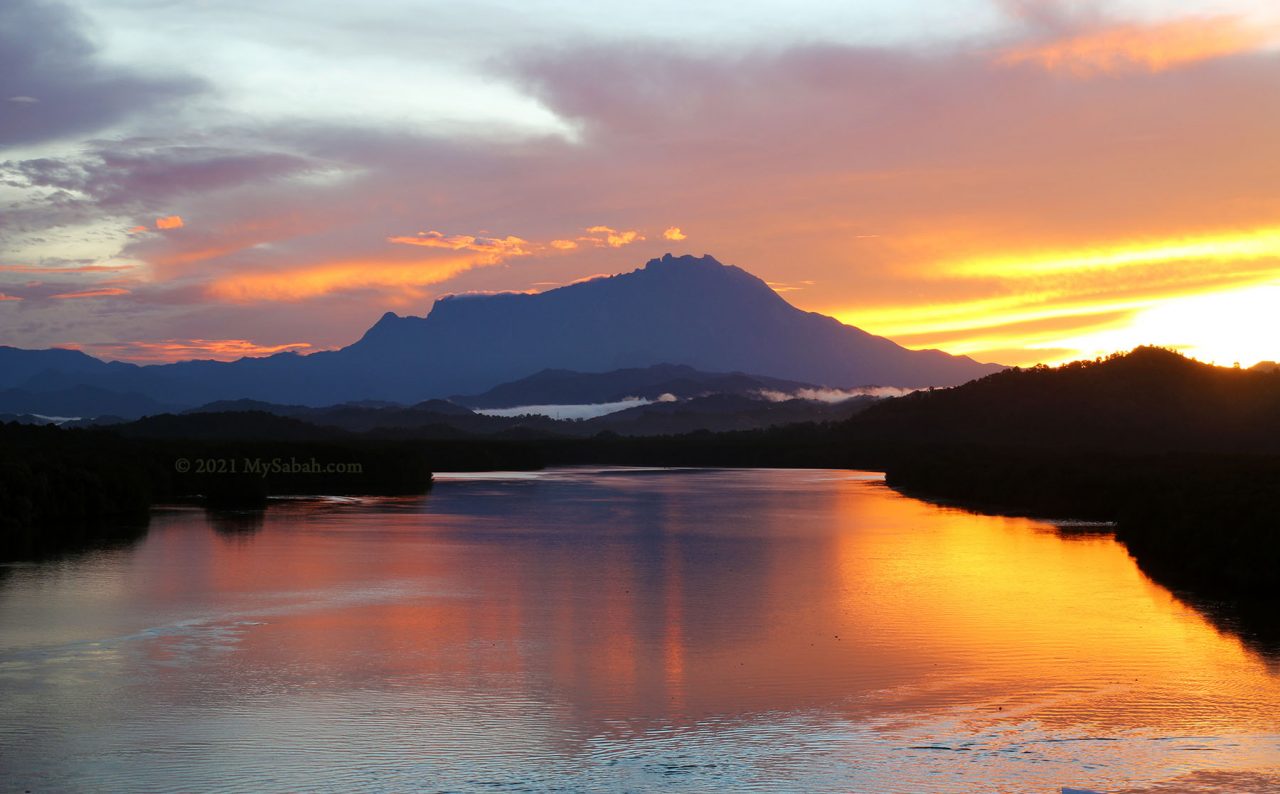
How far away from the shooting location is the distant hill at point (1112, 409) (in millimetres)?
103250

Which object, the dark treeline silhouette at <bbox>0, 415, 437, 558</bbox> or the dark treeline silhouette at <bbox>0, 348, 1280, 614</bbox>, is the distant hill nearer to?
the dark treeline silhouette at <bbox>0, 348, 1280, 614</bbox>

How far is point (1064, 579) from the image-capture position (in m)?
35.9

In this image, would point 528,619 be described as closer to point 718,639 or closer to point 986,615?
point 718,639

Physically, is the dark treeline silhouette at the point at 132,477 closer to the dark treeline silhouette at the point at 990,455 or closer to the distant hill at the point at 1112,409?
the dark treeline silhouette at the point at 990,455

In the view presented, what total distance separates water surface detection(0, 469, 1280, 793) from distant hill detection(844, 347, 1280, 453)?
66.5 m

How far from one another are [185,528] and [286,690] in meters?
33.2

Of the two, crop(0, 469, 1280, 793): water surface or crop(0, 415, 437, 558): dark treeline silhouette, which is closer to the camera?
crop(0, 469, 1280, 793): water surface

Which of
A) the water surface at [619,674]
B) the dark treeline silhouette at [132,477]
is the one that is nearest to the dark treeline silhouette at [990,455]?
the dark treeline silhouette at [132,477]

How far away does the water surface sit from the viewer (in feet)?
53.9

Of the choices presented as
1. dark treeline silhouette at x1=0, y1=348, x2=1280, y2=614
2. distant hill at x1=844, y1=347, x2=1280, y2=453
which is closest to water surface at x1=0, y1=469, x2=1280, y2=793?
dark treeline silhouette at x1=0, y1=348, x2=1280, y2=614

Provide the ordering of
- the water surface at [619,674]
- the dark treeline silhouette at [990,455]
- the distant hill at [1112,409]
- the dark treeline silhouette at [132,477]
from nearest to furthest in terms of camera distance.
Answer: the water surface at [619,674], the dark treeline silhouette at [990,455], the dark treeline silhouette at [132,477], the distant hill at [1112,409]

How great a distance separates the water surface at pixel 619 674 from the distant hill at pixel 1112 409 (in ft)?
218

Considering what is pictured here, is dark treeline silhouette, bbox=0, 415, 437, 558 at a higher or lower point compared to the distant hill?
lower

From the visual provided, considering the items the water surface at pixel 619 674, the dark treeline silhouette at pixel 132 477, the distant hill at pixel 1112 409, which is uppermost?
the distant hill at pixel 1112 409
